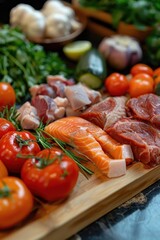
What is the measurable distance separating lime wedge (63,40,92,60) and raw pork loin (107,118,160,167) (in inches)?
31.5

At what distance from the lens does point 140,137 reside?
4.72 feet

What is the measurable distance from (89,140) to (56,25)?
1.07 metres

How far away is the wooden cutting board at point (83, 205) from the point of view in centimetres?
116

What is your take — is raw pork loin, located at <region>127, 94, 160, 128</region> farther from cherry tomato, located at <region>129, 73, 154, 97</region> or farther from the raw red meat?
cherry tomato, located at <region>129, 73, 154, 97</region>

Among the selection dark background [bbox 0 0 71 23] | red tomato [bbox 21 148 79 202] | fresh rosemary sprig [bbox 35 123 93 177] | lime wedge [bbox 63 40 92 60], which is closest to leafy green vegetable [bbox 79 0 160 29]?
lime wedge [bbox 63 40 92 60]

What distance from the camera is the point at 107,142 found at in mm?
1446

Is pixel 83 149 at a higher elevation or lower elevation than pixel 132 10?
lower

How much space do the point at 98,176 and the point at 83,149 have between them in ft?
0.41

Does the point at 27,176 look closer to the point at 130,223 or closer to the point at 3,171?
the point at 3,171

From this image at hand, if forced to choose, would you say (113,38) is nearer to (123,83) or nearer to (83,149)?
(123,83)

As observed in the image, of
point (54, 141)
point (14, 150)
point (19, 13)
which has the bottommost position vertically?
point (54, 141)

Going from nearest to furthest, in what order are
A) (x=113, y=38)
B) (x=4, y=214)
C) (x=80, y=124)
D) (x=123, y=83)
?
(x=4, y=214) < (x=80, y=124) < (x=123, y=83) < (x=113, y=38)

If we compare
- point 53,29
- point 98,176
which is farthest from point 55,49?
point 98,176

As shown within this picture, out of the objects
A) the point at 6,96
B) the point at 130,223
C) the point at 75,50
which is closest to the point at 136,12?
the point at 75,50
